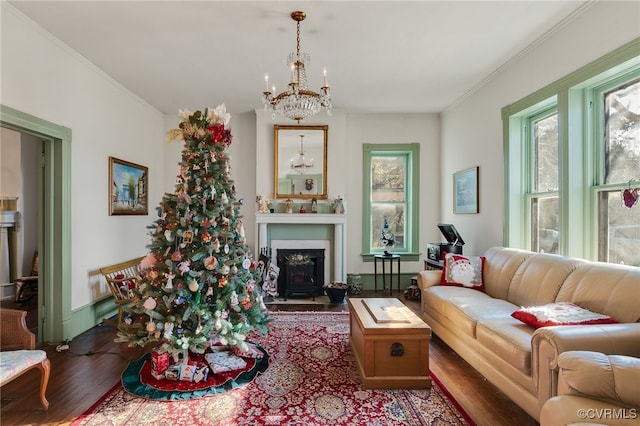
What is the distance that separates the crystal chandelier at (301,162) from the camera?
18.2ft

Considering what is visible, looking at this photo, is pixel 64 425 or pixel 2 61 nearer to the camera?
pixel 64 425

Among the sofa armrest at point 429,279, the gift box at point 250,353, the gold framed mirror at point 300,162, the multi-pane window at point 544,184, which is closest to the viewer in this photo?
the gift box at point 250,353

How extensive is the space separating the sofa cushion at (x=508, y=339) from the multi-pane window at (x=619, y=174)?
111 centimetres

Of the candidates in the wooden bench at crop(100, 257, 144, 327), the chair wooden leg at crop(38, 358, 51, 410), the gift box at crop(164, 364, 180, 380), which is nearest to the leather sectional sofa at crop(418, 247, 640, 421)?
the gift box at crop(164, 364, 180, 380)

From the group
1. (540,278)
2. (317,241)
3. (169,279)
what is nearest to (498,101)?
(540,278)

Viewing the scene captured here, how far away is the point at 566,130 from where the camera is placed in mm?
3047

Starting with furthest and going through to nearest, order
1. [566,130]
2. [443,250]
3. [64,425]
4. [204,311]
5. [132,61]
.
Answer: [443,250] < [132,61] < [566,130] < [204,311] < [64,425]

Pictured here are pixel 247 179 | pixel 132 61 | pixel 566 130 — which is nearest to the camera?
pixel 566 130

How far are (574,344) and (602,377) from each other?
1.08 ft

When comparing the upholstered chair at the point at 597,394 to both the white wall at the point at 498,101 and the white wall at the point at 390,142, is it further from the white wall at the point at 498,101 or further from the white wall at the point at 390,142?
the white wall at the point at 390,142

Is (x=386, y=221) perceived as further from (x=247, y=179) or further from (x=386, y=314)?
(x=386, y=314)

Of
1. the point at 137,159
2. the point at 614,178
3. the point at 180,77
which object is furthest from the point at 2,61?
the point at 614,178

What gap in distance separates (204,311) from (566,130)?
344 cm

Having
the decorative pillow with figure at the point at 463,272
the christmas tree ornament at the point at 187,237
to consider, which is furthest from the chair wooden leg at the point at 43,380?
the decorative pillow with figure at the point at 463,272
